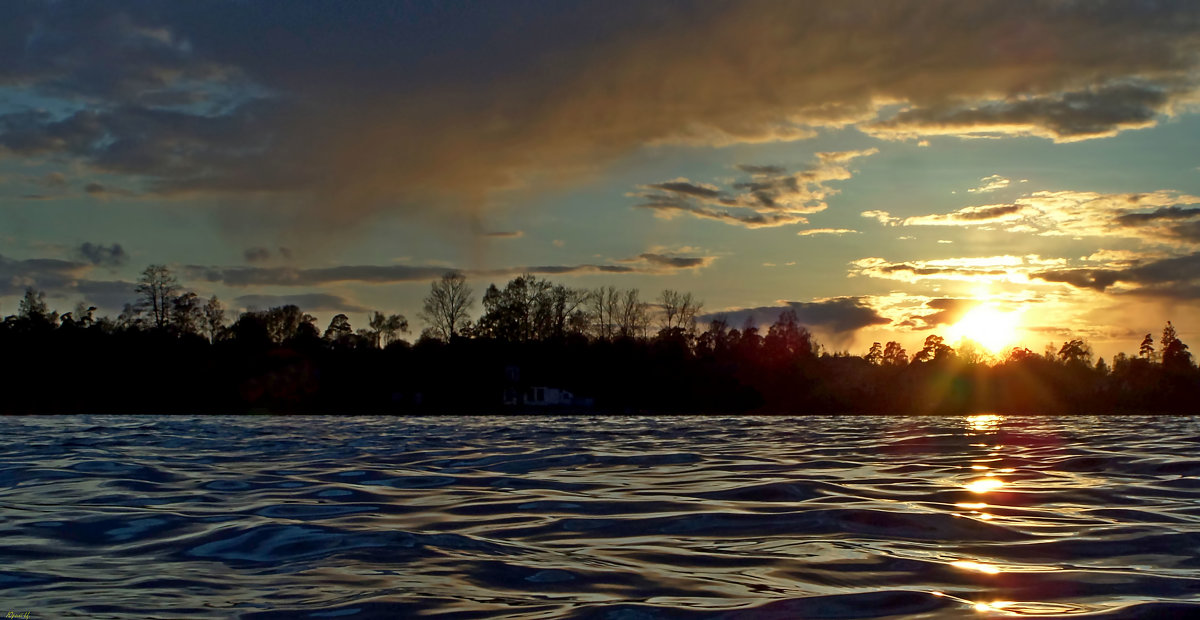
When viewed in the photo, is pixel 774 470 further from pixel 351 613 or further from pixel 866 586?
pixel 351 613

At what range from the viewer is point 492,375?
10650cm

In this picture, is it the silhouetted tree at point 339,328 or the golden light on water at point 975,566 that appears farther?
the silhouetted tree at point 339,328

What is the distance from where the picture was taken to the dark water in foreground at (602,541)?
17.0ft

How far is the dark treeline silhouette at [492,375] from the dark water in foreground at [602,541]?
8656 centimetres

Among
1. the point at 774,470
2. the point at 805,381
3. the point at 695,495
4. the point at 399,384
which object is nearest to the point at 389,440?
the point at 774,470

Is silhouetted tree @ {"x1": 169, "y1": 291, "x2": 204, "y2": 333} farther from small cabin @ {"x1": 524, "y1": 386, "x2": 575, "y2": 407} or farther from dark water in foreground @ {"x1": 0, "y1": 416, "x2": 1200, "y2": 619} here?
dark water in foreground @ {"x1": 0, "y1": 416, "x2": 1200, "y2": 619}

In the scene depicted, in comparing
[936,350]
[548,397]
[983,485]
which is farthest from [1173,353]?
[983,485]

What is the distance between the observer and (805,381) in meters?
111

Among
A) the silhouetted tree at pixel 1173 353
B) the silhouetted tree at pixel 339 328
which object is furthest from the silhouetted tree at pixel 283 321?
the silhouetted tree at pixel 1173 353

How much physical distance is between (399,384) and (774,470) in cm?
9587

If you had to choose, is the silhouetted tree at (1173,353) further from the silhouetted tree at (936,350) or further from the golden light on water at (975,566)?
the golden light on water at (975,566)

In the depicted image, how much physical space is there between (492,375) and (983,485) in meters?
96.9

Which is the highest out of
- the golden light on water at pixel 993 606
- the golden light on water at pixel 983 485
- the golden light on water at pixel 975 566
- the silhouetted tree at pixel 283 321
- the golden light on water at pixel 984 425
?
the silhouetted tree at pixel 283 321

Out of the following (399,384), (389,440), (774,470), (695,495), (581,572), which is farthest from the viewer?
(399,384)
